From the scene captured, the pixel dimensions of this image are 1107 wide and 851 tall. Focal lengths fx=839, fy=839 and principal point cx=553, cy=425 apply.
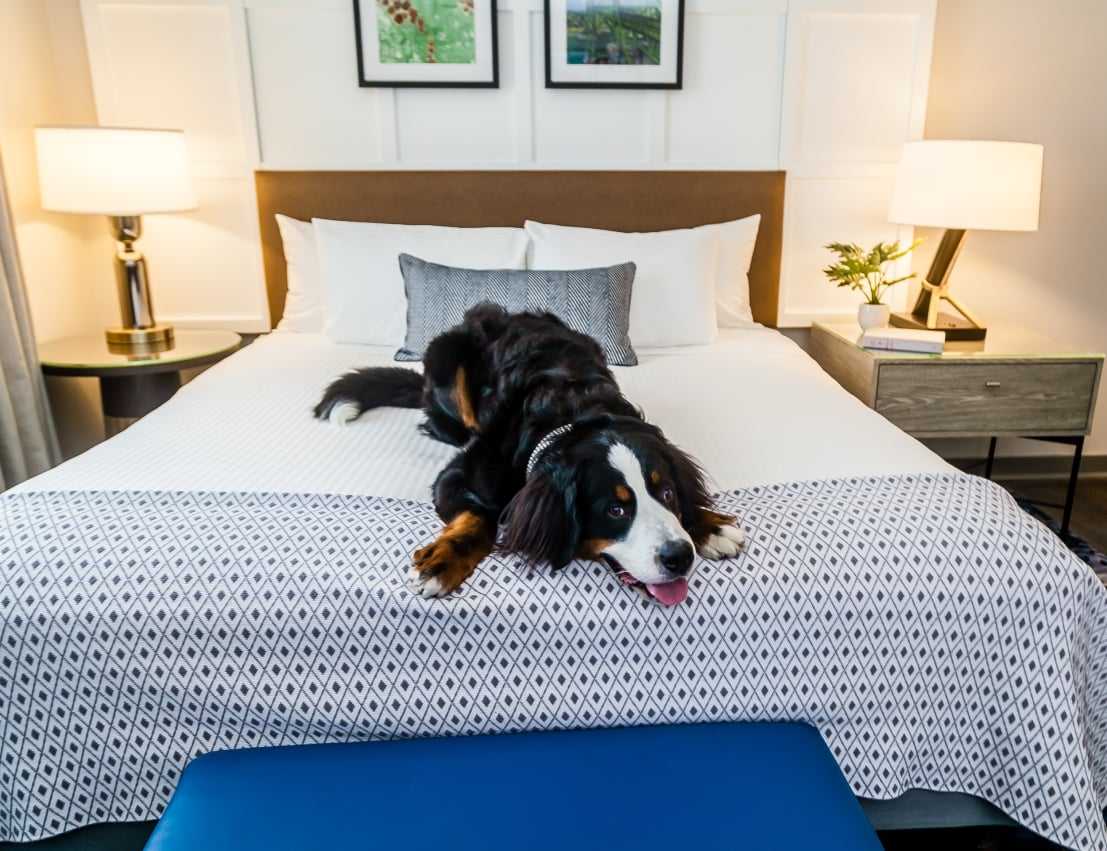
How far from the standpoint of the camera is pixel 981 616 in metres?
1.36

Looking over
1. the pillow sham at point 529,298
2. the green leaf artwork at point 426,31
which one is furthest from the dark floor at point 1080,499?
the green leaf artwork at point 426,31

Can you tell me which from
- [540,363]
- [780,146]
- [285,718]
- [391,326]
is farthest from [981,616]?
[780,146]

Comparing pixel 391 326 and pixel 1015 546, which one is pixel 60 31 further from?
pixel 1015 546

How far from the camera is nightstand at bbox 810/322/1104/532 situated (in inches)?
108

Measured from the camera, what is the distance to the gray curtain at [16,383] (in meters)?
2.56

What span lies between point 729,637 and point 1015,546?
1.69ft

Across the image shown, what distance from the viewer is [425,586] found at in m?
1.29

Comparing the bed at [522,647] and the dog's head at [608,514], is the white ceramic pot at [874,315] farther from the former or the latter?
the dog's head at [608,514]

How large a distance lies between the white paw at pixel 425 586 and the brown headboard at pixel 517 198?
7.10ft

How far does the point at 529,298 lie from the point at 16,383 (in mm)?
1624

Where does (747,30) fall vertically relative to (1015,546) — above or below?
above

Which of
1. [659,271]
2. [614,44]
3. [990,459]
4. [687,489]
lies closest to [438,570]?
[687,489]

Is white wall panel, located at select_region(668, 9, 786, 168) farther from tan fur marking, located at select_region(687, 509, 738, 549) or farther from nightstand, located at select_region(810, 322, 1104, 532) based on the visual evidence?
tan fur marking, located at select_region(687, 509, 738, 549)

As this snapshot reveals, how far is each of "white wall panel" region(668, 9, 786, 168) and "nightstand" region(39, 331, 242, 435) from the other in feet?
6.14
